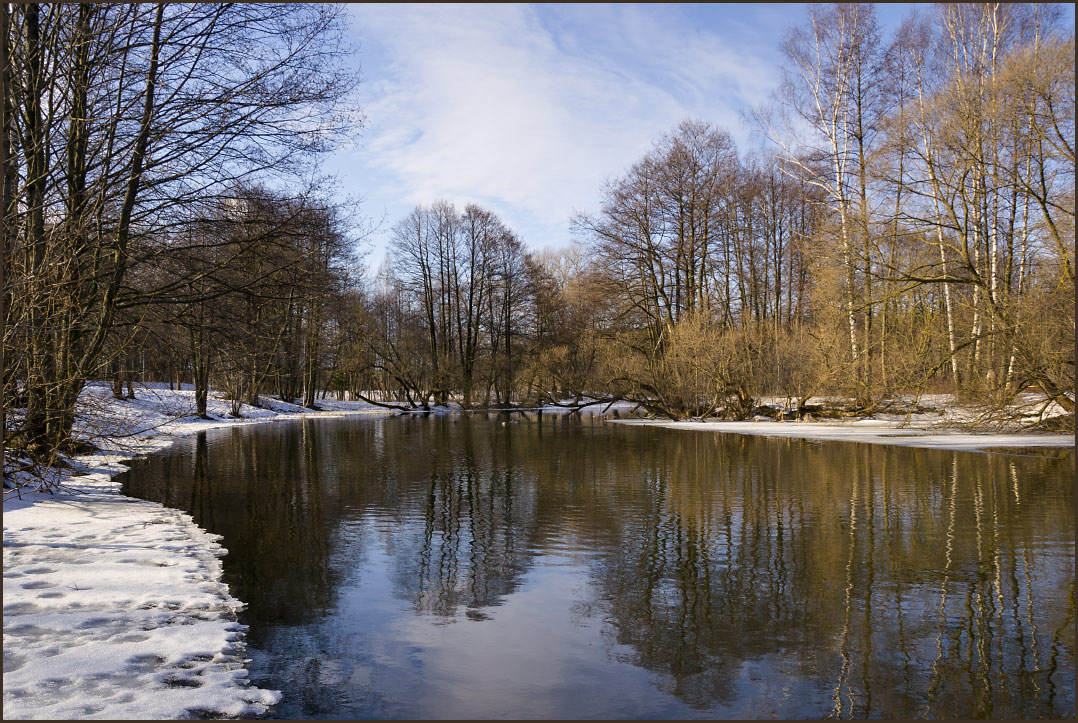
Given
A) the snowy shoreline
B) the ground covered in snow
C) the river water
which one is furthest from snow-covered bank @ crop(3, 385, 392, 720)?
the ground covered in snow

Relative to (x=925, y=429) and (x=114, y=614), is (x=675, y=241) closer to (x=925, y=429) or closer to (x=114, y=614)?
(x=925, y=429)

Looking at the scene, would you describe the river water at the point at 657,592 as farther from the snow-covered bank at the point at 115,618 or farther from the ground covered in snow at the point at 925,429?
the ground covered in snow at the point at 925,429

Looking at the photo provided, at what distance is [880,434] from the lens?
20.5 m

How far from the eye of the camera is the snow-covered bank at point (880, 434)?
16.8m

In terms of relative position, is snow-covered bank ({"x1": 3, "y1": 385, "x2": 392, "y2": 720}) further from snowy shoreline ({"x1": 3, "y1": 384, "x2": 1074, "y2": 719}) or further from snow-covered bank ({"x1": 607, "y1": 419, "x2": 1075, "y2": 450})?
snow-covered bank ({"x1": 607, "y1": 419, "x2": 1075, "y2": 450})

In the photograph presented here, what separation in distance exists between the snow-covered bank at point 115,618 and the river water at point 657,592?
29cm

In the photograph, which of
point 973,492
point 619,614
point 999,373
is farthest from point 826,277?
point 619,614

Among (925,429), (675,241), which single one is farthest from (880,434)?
(675,241)

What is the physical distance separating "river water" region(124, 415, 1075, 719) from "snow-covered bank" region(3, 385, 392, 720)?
0.29 m

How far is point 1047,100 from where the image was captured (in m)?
14.1

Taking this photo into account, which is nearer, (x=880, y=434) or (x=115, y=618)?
(x=115, y=618)

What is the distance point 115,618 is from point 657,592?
4.04 meters

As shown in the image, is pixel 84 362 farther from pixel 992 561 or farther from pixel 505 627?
pixel 992 561

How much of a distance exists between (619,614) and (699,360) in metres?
23.5
